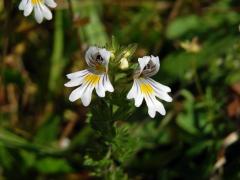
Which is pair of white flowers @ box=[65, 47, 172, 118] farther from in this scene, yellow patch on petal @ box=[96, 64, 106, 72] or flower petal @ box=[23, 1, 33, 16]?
flower petal @ box=[23, 1, 33, 16]

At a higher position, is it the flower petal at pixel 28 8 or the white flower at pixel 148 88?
the flower petal at pixel 28 8

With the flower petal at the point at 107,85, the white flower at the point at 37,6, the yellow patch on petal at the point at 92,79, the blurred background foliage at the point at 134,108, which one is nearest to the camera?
the flower petal at the point at 107,85

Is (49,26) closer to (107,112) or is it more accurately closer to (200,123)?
(200,123)

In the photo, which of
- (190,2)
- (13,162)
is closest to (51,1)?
(13,162)

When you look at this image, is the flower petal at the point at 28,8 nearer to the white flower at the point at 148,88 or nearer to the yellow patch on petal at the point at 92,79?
the yellow patch on petal at the point at 92,79

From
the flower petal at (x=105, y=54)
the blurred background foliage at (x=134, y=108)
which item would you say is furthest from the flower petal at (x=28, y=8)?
the flower petal at (x=105, y=54)

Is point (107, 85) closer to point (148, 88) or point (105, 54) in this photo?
point (105, 54)

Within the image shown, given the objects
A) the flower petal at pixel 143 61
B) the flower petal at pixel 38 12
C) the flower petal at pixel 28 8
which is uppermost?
the flower petal at pixel 38 12
